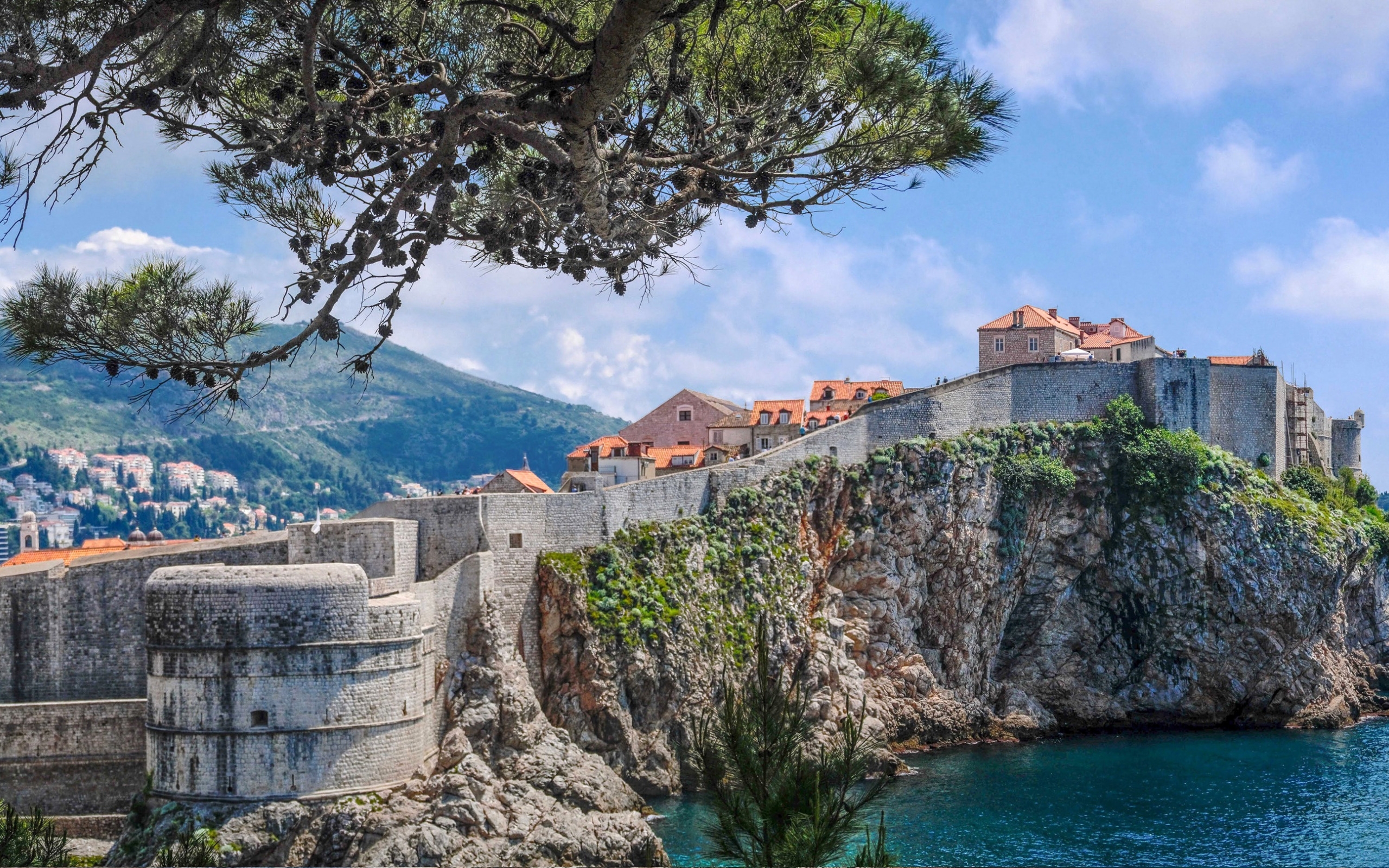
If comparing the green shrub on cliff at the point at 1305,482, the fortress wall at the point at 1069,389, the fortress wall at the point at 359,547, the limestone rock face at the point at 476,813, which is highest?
the fortress wall at the point at 1069,389

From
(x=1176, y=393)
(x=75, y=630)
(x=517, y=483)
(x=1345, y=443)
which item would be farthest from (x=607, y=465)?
(x=1345, y=443)

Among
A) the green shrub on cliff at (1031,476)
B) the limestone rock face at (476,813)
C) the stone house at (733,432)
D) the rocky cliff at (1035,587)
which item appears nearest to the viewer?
the limestone rock face at (476,813)

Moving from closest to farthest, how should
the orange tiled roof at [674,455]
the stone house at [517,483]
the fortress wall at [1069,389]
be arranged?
1. the fortress wall at [1069,389]
2. the stone house at [517,483]
3. the orange tiled roof at [674,455]

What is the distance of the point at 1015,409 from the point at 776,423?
959 cm

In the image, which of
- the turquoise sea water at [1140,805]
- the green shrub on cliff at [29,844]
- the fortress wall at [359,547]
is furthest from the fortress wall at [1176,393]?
the green shrub on cliff at [29,844]

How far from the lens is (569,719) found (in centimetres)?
3756

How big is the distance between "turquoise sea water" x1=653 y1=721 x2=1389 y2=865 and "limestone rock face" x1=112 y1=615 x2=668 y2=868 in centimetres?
194

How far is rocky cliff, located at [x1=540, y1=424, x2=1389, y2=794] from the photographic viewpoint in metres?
43.5

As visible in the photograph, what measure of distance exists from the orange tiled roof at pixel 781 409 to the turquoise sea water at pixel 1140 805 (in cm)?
1553

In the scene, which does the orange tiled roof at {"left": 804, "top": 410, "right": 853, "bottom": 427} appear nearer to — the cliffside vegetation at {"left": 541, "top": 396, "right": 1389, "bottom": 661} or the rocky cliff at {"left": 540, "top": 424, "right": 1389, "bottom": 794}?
the cliffside vegetation at {"left": 541, "top": 396, "right": 1389, "bottom": 661}

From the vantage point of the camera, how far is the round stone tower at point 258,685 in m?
30.5

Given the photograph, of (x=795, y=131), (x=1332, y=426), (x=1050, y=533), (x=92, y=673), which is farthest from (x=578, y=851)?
(x=1332, y=426)

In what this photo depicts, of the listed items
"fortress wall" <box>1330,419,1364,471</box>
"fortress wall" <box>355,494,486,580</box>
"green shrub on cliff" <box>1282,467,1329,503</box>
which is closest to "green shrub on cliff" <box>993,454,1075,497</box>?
"green shrub on cliff" <box>1282,467,1329,503</box>

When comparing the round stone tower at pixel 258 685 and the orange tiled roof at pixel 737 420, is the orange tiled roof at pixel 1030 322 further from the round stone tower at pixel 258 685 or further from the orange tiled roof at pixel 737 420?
the round stone tower at pixel 258 685
